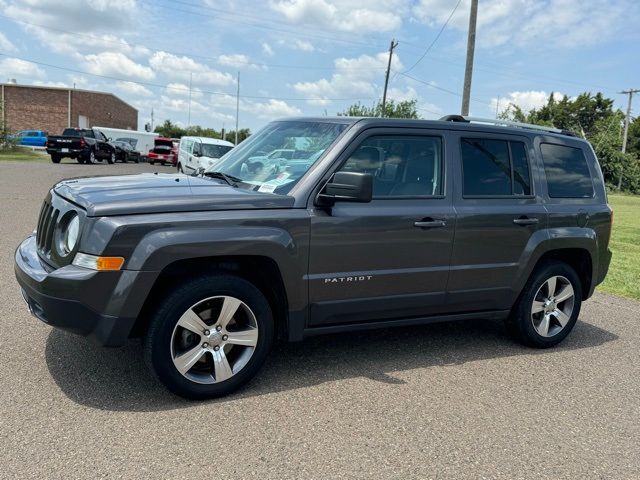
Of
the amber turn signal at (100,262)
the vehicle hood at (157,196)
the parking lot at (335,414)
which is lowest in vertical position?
the parking lot at (335,414)

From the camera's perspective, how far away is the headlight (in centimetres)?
334

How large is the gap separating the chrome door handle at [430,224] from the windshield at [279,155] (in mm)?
884

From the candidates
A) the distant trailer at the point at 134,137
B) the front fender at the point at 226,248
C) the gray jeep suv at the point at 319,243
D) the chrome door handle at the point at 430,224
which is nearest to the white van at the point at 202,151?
the gray jeep suv at the point at 319,243

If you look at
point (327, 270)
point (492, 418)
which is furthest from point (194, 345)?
point (492, 418)

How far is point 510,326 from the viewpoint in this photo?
5.03m

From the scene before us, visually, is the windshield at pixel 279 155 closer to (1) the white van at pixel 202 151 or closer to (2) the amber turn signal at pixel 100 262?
(2) the amber turn signal at pixel 100 262

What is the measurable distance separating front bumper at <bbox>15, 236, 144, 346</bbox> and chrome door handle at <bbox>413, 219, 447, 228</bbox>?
6.67 feet

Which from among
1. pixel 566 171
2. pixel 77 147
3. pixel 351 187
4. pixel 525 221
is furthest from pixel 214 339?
pixel 77 147

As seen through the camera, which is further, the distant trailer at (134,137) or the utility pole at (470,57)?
the distant trailer at (134,137)

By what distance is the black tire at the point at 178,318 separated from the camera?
133 inches

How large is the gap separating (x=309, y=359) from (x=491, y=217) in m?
1.84

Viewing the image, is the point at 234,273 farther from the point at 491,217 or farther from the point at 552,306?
the point at 552,306

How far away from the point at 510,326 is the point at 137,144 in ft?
156

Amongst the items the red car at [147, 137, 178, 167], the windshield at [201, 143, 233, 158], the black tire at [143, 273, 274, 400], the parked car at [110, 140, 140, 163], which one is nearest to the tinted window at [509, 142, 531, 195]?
the black tire at [143, 273, 274, 400]
